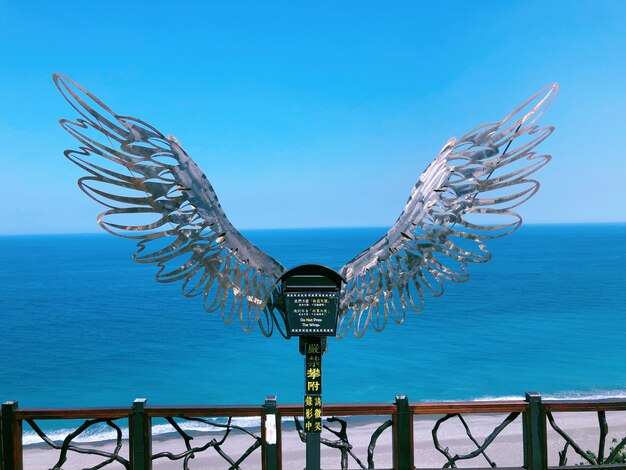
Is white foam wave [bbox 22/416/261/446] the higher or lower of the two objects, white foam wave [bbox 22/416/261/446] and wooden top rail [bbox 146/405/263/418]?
the lower

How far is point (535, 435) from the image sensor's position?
3701 millimetres

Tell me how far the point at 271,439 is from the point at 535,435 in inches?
63.5

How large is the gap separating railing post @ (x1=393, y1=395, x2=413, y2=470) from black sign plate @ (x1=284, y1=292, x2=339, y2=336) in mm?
638

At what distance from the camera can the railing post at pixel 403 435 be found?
3.62 metres

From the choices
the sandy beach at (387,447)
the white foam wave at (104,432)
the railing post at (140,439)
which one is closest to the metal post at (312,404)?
the railing post at (140,439)

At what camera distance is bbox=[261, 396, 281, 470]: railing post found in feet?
11.7

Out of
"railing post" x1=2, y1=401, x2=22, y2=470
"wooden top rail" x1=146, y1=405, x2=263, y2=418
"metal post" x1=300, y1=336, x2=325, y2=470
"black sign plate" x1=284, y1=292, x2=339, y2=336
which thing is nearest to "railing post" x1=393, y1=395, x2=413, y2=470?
"metal post" x1=300, y1=336, x2=325, y2=470

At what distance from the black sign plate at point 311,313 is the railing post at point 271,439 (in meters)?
0.47

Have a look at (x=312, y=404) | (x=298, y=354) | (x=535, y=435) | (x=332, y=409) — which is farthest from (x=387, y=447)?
(x=298, y=354)

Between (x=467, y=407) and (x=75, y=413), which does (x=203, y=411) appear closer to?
(x=75, y=413)

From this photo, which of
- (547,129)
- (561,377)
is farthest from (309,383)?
(561,377)

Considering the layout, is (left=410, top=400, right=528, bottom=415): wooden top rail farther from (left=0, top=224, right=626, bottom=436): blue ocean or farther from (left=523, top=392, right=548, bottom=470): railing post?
(left=0, top=224, right=626, bottom=436): blue ocean

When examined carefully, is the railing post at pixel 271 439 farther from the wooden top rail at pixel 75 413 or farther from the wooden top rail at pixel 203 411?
the wooden top rail at pixel 75 413

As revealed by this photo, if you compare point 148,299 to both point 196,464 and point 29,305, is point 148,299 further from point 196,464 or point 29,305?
point 196,464
